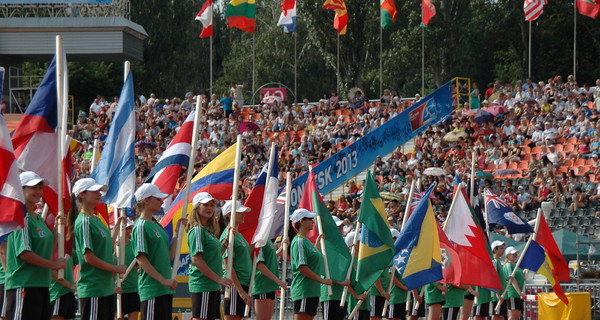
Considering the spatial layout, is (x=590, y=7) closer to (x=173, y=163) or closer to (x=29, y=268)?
(x=173, y=163)

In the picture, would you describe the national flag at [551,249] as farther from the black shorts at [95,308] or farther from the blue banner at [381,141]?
the blue banner at [381,141]

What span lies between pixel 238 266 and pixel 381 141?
18.3 metres

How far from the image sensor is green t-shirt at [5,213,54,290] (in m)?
9.25

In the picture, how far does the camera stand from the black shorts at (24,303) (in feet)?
30.4

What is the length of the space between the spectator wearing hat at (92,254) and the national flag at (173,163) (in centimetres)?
135

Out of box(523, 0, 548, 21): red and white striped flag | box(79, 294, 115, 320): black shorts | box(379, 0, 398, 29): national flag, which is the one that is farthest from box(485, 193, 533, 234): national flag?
box(379, 0, 398, 29): national flag

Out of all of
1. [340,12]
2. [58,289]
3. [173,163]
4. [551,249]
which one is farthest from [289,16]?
[58,289]

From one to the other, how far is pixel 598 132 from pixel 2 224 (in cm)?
2072

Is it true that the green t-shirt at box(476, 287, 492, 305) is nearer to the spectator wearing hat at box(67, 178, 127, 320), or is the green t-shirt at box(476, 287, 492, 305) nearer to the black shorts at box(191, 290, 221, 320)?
the black shorts at box(191, 290, 221, 320)

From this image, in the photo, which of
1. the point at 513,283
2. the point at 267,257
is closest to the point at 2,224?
the point at 267,257

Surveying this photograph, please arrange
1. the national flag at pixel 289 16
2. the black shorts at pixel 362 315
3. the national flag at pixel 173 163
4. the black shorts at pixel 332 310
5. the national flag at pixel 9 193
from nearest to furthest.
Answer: the national flag at pixel 9 193 < the national flag at pixel 173 163 < the black shorts at pixel 332 310 < the black shorts at pixel 362 315 < the national flag at pixel 289 16

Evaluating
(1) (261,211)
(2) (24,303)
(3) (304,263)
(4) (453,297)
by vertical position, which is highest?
(1) (261,211)

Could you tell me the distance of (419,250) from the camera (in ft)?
47.4

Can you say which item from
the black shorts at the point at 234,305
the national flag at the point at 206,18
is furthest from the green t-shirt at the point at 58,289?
the national flag at the point at 206,18
